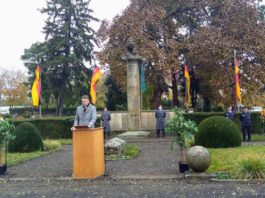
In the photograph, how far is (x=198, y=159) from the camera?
10.4 m

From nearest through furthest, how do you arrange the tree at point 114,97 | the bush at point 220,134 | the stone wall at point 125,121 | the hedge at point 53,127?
the bush at point 220,134 → the hedge at point 53,127 → the stone wall at point 125,121 → the tree at point 114,97

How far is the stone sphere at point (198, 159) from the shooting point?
10406 mm

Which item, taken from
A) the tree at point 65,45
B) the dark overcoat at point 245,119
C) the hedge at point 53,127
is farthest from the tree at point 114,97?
the dark overcoat at point 245,119

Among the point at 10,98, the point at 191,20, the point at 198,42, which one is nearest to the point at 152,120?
the point at 198,42

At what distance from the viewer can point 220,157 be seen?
528 inches

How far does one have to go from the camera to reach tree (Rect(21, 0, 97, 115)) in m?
42.0

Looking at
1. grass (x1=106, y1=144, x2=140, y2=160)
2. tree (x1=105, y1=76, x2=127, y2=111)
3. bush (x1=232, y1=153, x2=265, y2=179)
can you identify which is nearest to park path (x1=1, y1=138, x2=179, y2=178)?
grass (x1=106, y1=144, x2=140, y2=160)

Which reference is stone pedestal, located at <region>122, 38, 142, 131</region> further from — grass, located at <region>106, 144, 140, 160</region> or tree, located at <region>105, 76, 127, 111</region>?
tree, located at <region>105, 76, 127, 111</region>

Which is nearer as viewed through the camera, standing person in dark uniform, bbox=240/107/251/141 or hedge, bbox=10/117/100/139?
standing person in dark uniform, bbox=240/107/251/141

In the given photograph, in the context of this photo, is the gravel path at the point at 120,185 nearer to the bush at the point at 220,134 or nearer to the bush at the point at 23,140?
the bush at the point at 220,134

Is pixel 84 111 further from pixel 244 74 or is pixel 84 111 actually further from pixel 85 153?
pixel 244 74

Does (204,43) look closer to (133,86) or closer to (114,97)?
(133,86)

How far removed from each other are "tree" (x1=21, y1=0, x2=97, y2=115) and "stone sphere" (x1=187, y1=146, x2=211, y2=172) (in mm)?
32414

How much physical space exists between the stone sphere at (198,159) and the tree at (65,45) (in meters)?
32.4
